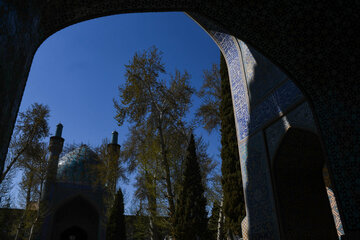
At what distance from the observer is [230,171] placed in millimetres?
6961

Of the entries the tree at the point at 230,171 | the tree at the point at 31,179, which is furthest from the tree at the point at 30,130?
the tree at the point at 230,171

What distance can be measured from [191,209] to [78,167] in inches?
478

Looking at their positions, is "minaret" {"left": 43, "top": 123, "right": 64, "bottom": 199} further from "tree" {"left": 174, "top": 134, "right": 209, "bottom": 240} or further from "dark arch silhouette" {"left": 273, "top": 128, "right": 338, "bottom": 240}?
"dark arch silhouette" {"left": 273, "top": 128, "right": 338, "bottom": 240}

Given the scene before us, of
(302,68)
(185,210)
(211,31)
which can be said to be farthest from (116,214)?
(302,68)

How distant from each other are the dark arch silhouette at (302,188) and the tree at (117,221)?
10652 millimetres

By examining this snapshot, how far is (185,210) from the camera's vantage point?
7.77 metres

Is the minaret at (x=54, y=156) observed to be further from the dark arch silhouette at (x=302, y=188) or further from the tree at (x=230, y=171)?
the dark arch silhouette at (x=302, y=188)

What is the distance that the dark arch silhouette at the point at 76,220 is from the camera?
16.8 m

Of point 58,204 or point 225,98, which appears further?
point 58,204

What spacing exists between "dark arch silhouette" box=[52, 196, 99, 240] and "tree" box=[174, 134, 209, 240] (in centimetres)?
1089

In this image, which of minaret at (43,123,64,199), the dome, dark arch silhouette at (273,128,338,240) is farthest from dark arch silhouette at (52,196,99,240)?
dark arch silhouette at (273,128,338,240)

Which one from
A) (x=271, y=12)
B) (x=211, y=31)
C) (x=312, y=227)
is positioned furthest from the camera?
(x=211, y=31)

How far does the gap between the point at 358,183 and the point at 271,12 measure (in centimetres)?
193

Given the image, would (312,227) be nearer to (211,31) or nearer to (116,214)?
(211,31)
